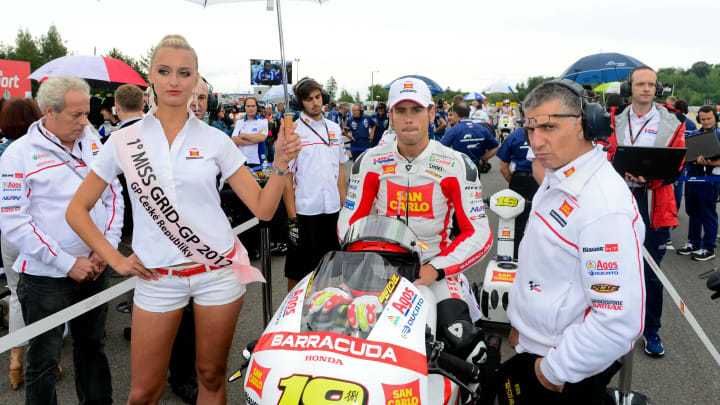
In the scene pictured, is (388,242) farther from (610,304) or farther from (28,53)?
(28,53)

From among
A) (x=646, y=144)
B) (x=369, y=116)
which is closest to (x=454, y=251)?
(x=646, y=144)

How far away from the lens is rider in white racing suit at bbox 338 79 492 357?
307 centimetres

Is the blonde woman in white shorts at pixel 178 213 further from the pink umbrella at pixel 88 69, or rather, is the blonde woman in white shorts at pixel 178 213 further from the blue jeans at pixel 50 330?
the pink umbrella at pixel 88 69

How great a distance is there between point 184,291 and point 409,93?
5.93ft

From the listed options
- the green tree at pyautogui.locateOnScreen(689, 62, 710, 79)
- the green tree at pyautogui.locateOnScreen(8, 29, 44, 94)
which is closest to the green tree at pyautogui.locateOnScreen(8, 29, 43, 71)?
the green tree at pyautogui.locateOnScreen(8, 29, 44, 94)

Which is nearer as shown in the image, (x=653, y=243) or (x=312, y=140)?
(x=653, y=243)

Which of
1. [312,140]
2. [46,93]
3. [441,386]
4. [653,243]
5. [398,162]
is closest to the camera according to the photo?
[441,386]

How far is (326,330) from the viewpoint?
6.45 feet

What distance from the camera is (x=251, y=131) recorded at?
8648 mm

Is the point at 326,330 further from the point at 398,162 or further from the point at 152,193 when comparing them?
the point at 398,162

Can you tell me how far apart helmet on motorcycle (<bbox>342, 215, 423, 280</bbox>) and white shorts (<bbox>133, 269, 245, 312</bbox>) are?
668 millimetres

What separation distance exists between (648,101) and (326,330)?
13.2 ft

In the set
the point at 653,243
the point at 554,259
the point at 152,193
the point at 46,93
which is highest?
the point at 46,93

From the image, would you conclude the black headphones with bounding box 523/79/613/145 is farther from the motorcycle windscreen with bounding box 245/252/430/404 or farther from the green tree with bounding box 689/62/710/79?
the green tree with bounding box 689/62/710/79
